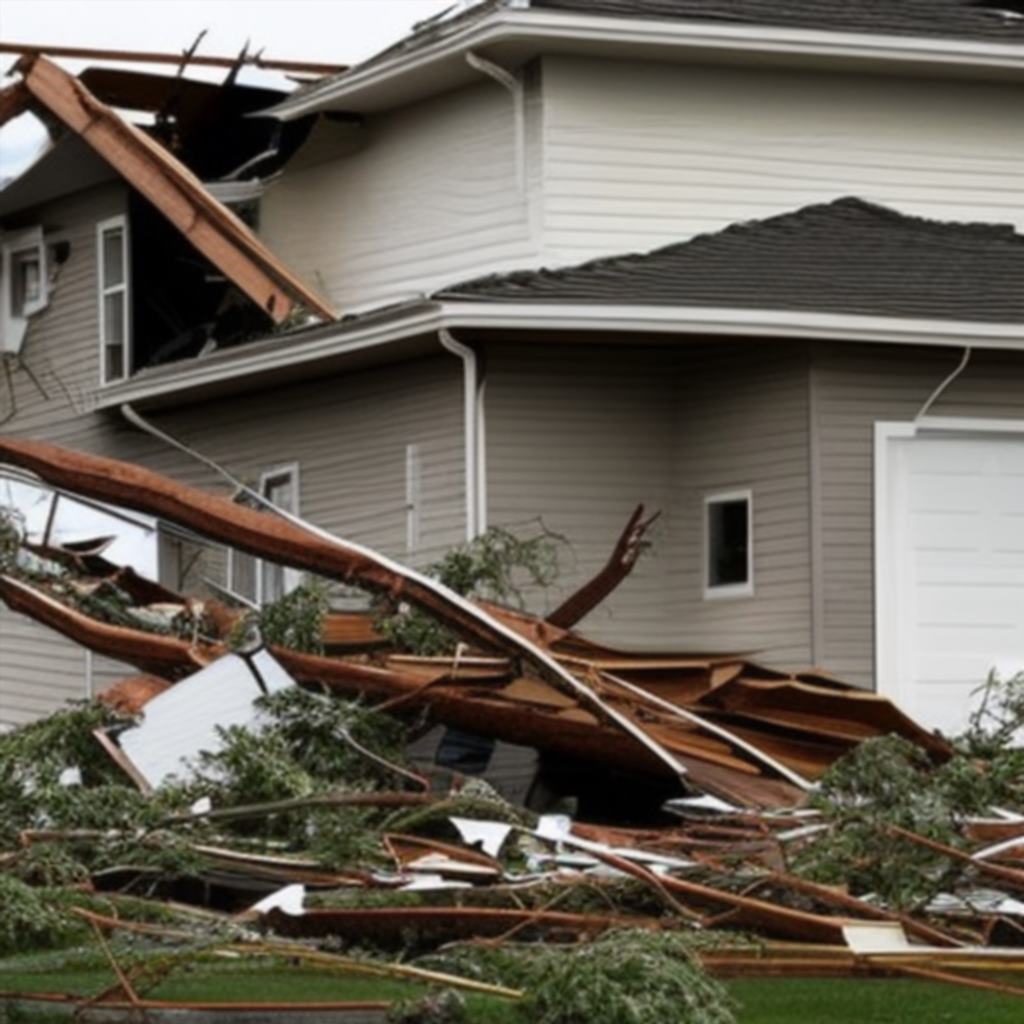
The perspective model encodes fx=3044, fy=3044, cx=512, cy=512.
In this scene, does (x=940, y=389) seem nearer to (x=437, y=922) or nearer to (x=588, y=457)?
(x=588, y=457)

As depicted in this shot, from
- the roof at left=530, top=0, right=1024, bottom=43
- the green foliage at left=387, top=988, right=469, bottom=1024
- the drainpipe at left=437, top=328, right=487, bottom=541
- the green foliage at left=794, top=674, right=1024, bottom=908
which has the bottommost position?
the green foliage at left=387, top=988, right=469, bottom=1024

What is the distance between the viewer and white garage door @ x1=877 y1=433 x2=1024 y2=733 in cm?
2138

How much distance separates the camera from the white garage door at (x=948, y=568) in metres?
21.4

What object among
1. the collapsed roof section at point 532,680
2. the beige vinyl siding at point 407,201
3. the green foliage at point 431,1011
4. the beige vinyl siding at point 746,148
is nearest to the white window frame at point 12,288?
the beige vinyl siding at point 407,201

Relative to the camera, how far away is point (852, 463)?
69.7 ft

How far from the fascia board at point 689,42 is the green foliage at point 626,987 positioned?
13096 mm

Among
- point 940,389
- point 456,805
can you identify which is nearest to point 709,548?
point 940,389

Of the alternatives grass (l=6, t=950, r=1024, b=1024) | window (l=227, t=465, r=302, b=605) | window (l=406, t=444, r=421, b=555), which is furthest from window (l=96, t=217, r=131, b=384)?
grass (l=6, t=950, r=1024, b=1024)

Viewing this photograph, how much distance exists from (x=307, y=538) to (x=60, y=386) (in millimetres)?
12593

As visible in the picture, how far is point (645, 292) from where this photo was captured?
21.4 meters

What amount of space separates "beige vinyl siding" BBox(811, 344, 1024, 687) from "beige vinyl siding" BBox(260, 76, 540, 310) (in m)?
3.38

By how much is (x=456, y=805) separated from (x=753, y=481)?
7.55 meters

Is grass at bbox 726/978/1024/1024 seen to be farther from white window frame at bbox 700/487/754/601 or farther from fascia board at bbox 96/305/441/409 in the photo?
fascia board at bbox 96/305/441/409

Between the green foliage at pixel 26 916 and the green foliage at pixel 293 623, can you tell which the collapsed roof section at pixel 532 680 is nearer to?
the green foliage at pixel 293 623
